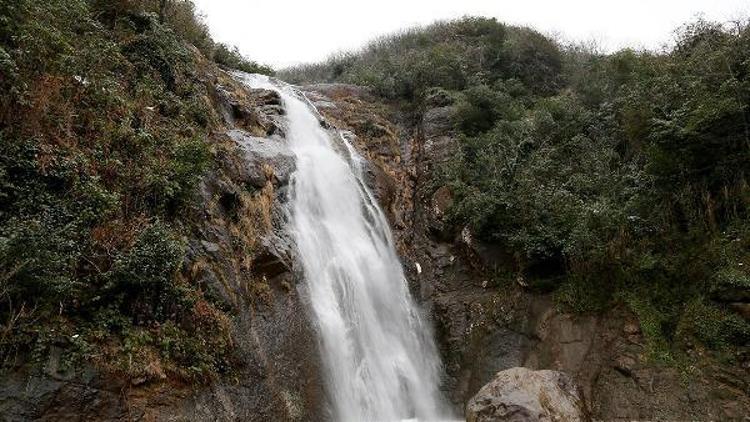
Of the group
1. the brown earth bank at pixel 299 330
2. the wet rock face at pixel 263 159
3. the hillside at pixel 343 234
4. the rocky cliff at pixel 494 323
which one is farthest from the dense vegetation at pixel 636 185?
the wet rock face at pixel 263 159

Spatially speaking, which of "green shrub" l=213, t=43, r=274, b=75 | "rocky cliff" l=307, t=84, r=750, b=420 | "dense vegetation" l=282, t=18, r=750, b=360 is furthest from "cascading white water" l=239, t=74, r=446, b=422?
"green shrub" l=213, t=43, r=274, b=75

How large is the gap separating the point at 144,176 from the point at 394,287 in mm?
6670

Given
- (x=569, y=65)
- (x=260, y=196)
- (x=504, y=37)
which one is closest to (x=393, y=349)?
(x=260, y=196)

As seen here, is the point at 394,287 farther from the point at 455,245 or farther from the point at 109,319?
the point at 109,319

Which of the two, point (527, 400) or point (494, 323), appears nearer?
point (527, 400)

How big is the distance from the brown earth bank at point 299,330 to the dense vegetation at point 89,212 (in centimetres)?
33

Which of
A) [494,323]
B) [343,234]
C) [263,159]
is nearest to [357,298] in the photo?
[343,234]

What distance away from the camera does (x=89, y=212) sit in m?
6.50

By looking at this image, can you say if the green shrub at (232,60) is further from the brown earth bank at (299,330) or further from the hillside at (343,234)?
the brown earth bank at (299,330)

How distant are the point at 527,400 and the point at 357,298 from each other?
14.8 feet

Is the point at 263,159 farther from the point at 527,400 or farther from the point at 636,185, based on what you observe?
the point at 636,185

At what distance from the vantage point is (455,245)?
13.7 meters

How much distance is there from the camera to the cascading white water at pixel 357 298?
31.4 ft

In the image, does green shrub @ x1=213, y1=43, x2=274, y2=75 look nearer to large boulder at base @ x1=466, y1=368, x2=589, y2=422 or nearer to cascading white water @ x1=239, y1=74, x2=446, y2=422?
cascading white water @ x1=239, y1=74, x2=446, y2=422
